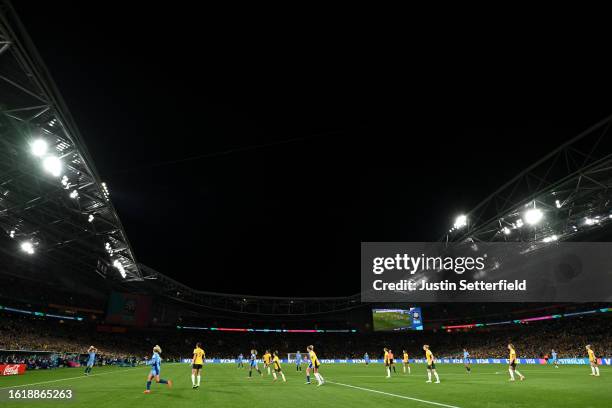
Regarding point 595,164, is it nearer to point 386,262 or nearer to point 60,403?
point 386,262

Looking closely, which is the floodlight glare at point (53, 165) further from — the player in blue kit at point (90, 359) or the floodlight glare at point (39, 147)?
the player in blue kit at point (90, 359)

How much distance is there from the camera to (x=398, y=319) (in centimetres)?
6800

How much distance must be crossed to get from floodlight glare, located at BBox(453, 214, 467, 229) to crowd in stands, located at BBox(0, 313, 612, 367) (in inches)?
940

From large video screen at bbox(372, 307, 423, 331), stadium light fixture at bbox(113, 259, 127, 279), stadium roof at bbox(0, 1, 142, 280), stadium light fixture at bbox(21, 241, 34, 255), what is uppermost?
stadium roof at bbox(0, 1, 142, 280)

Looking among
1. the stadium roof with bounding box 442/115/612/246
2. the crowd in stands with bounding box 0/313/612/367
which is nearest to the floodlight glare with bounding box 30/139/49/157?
the crowd in stands with bounding box 0/313/612/367

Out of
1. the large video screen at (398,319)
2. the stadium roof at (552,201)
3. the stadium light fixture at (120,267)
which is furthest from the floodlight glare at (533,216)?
the stadium light fixture at (120,267)

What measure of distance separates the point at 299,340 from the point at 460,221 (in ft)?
184

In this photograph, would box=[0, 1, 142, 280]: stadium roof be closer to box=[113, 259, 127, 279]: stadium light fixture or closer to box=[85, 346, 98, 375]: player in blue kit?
box=[113, 259, 127, 279]: stadium light fixture

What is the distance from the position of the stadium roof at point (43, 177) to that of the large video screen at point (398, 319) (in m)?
43.8

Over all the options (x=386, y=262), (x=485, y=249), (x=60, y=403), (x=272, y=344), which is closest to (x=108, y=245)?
(x=386, y=262)

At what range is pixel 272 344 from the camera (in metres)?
A: 80.1

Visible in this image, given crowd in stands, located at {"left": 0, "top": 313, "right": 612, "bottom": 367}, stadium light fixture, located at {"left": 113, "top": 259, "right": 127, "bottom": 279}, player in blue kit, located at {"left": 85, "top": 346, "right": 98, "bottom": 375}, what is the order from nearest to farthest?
player in blue kit, located at {"left": 85, "top": 346, "right": 98, "bottom": 375} < crowd in stands, located at {"left": 0, "top": 313, "right": 612, "bottom": 367} < stadium light fixture, located at {"left": 113, "top": 259, "right": 127, "bottom": 279}

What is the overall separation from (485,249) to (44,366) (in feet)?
151

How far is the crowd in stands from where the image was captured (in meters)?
45.2
